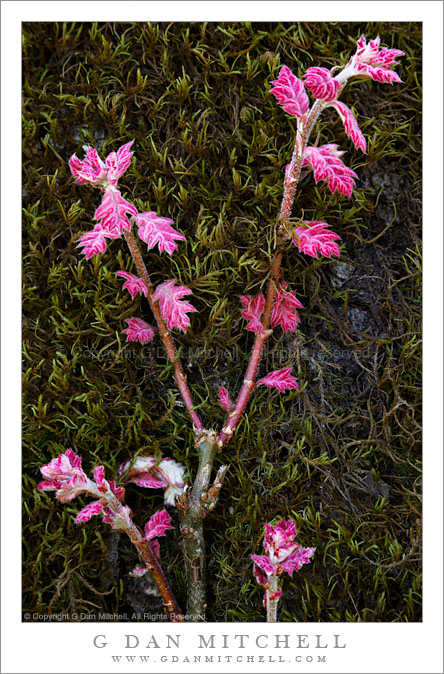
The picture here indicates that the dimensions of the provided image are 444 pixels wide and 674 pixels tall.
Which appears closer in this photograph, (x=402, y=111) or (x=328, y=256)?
(x=328, y=256)

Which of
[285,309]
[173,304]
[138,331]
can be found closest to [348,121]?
[285,309]

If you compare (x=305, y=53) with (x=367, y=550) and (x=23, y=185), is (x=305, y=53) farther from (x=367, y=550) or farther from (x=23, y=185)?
(x=367, y=550)

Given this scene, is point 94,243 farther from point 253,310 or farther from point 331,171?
point 331,171

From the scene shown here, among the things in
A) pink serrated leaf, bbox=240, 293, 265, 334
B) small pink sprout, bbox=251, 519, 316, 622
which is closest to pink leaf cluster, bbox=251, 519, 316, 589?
small pink sprout, bbox=251, 519, 316, 622

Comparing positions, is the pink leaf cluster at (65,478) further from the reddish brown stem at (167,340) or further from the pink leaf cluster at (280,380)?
the pink leaf cluster at (280,380)

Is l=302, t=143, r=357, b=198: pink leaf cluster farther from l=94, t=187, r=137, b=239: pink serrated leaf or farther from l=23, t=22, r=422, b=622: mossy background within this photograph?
l=94, t=187, r=137, b=239: pink serrated leaf

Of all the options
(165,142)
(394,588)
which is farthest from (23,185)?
(394,588)

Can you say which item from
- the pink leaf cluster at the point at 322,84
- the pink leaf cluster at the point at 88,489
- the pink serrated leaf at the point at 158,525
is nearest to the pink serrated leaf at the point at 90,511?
the pink leaf cluster at the point at 88,489
